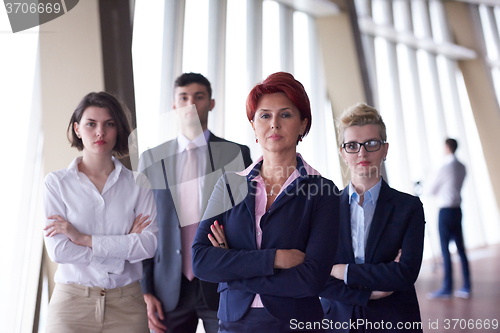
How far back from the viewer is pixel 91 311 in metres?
1.94

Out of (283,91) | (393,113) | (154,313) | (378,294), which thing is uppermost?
(393,113)

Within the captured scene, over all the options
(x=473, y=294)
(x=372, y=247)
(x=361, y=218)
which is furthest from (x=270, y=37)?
(x=473, y=294)

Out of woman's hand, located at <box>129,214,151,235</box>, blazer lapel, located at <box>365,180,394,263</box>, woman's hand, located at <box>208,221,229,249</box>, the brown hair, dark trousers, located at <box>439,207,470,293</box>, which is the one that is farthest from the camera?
dark trousers, located at <box>439,207,470,293</box>

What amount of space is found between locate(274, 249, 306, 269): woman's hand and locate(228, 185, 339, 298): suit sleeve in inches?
0.7

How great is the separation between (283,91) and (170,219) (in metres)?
1.10

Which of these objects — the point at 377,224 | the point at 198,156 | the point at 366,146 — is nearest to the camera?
the point at 377,224

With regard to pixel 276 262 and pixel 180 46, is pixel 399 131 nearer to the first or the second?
pixel 180 46

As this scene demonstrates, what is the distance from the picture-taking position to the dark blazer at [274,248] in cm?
156

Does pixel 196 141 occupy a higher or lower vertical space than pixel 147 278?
higher

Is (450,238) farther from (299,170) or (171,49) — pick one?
(171,49)

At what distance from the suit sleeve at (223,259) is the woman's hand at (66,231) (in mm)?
633

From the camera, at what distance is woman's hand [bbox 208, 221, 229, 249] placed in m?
1.70

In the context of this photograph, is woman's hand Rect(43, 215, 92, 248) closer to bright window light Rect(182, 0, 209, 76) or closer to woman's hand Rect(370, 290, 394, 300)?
woman's hand Rect(370, 290, 394, 300)

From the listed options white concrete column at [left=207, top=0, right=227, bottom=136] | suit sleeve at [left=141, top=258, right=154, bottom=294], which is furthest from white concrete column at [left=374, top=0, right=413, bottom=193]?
suit sleeve at [left=141, top=258, right=154, bottom=294]
